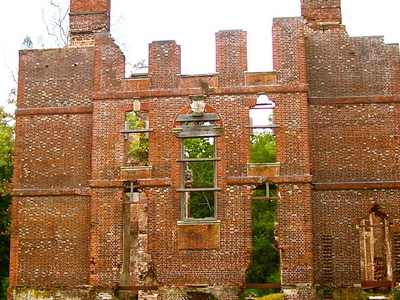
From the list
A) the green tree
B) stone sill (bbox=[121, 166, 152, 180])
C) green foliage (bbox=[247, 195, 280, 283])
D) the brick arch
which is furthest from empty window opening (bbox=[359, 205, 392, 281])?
the green tree

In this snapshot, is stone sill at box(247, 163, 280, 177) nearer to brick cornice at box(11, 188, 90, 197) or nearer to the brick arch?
the brick arch

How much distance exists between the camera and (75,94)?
66.3 feet

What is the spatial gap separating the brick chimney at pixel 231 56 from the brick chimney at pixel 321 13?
270 centimetres

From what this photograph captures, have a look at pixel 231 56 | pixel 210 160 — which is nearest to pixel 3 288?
pixel 210 160

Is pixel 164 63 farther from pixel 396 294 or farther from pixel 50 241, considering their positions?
pixel 396 294

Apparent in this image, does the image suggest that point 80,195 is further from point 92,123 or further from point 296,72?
point 296,72

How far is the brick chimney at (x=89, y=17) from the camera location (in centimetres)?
2100

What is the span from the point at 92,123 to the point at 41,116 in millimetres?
1798

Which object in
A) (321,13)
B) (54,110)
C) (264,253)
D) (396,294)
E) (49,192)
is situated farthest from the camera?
(264,253)

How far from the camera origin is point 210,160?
60.6 ft

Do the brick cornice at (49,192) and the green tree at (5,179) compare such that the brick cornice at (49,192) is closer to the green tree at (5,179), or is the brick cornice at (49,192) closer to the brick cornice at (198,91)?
the brick cornice at (198,91)

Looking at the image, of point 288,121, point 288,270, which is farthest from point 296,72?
point 288,270

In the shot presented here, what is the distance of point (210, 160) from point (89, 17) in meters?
6.92

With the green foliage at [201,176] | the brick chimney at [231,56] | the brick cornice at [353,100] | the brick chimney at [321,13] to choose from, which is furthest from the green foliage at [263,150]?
the brick chimney at [231,56]
